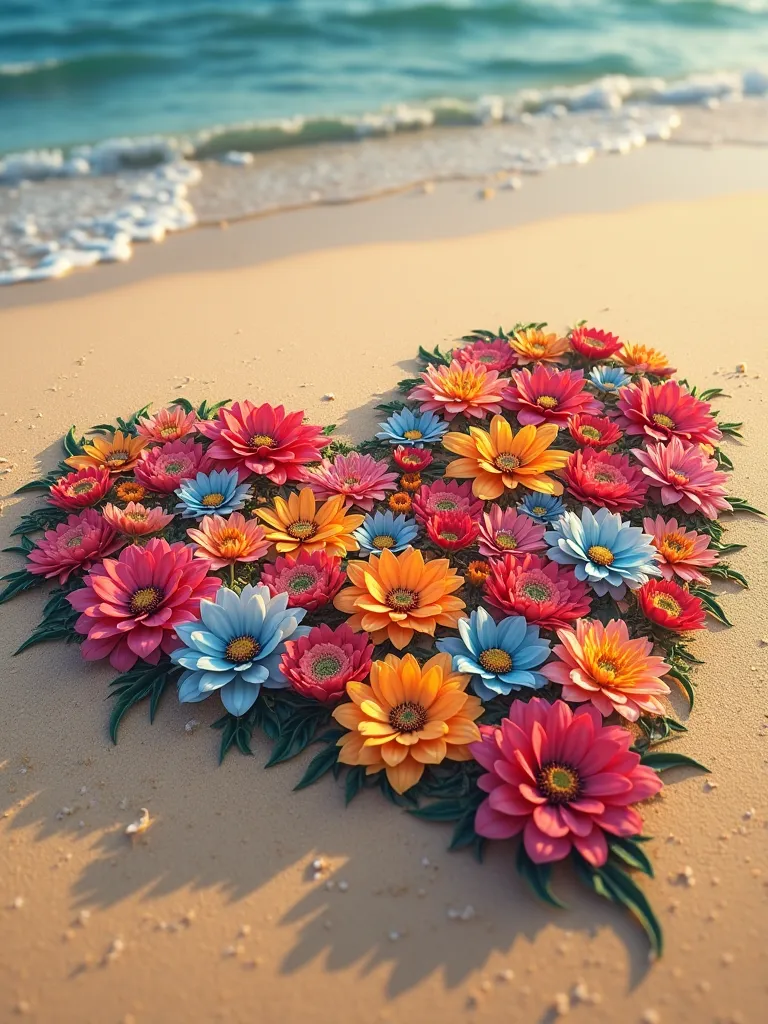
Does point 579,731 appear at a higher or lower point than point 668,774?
higher

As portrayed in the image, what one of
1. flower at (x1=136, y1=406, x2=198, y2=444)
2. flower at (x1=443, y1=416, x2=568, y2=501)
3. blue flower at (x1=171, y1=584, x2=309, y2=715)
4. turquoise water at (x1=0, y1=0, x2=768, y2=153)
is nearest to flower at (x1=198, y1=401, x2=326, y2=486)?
flower at (x1=136, y1=406, x2=198, y2=444)

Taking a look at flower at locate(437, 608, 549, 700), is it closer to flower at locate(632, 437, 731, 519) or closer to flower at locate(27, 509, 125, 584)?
flower at locate(632, 437, 731, 519)

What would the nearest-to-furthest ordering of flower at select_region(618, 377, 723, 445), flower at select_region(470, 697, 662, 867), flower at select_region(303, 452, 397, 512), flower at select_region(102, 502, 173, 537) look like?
flower at select_region(470, 697, 662, 867), flower at select_region(102, 502, 173, 537), flower at select_region(303, 452, 397, 512), flower at select_region(618, 377, 723, 445)

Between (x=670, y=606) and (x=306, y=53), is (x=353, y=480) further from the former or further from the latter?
(x=306, y=53)

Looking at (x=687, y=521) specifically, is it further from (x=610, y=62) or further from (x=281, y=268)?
(x=610, y=62)

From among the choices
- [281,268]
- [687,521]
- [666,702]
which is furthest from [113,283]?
[666,702]

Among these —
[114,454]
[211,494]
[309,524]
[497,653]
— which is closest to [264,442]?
[211,494]
